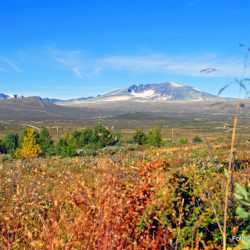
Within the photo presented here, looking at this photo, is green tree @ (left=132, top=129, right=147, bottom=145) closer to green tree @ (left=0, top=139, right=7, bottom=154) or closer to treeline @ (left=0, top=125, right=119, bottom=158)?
treeline @ (left=0, top=125, right=119, bottom=158)

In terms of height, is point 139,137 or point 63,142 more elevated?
point 63,142

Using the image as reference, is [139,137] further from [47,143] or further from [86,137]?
[47,143]

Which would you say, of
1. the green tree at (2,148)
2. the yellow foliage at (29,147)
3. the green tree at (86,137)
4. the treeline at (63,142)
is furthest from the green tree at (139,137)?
the green tree at (2,148)

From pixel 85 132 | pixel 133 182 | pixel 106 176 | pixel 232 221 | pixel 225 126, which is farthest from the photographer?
pixel 85 132

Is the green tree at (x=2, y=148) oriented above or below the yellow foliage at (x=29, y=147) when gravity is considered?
below

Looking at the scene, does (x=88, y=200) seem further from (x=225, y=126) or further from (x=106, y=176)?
(x=225, y=126)

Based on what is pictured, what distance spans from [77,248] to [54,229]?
1.44ft

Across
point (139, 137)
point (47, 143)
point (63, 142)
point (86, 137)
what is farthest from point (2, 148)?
point (139, 137)

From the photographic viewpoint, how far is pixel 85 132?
5272cm

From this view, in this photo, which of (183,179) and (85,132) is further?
(85,132)

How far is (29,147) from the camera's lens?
1607 inches

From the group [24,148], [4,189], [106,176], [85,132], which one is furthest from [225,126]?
[85,132]

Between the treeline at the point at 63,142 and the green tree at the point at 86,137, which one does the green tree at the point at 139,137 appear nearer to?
the treeline at the point at 63,142

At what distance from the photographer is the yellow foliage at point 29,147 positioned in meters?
39.0
